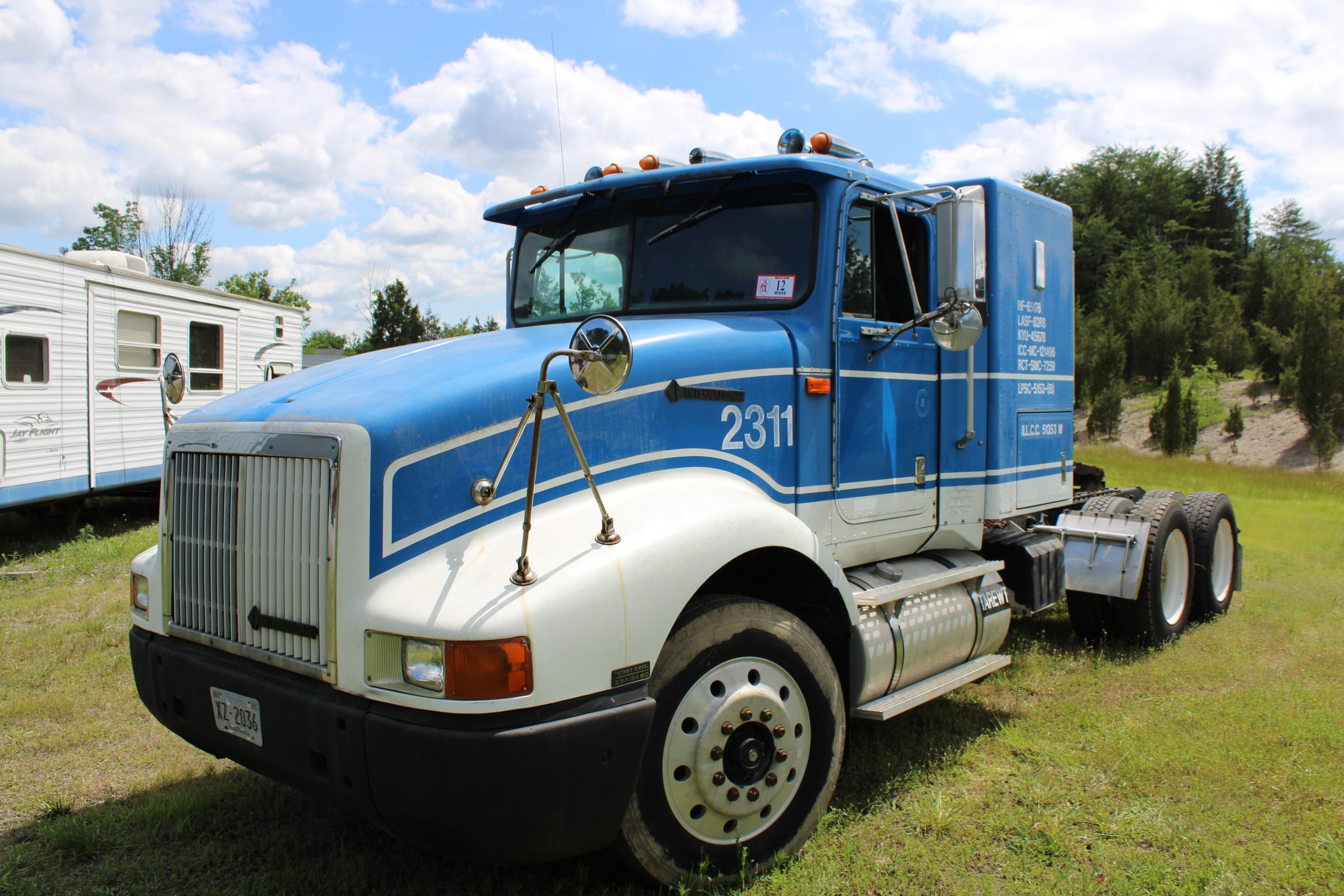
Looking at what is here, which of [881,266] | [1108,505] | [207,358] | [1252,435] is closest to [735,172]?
[881,266]

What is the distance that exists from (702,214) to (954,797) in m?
2.80

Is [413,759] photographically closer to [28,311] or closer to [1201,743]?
[1201,743]

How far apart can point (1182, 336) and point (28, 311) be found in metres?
36.3

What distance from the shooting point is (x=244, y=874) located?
3334 mm

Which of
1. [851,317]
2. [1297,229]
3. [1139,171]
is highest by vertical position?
[1139,171]

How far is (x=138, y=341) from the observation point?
11.0 m

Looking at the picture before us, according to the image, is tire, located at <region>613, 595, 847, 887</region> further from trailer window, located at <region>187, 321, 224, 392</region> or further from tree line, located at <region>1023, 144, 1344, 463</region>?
tree line, located at <region>1023, 144, 1344, 463</region>

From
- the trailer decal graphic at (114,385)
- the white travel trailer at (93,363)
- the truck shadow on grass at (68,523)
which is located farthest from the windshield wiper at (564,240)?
the trailer decal graphic at (114,385)

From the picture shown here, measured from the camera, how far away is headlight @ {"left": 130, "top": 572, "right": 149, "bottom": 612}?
3.42 meters

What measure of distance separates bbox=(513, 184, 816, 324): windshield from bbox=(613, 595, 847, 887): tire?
1.45m

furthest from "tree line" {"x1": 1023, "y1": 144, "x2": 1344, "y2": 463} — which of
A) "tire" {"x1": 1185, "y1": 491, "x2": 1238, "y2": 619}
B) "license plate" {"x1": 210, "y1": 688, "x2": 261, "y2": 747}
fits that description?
"license plate" {"x1": 210, "y1": 688, "x2": 261, "y2": 747}

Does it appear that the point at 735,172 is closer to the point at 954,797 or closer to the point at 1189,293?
the point at 954,797

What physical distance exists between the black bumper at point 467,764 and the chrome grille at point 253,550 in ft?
0.61

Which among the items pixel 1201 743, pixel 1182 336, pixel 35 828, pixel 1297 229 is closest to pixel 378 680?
pixel 35 828
